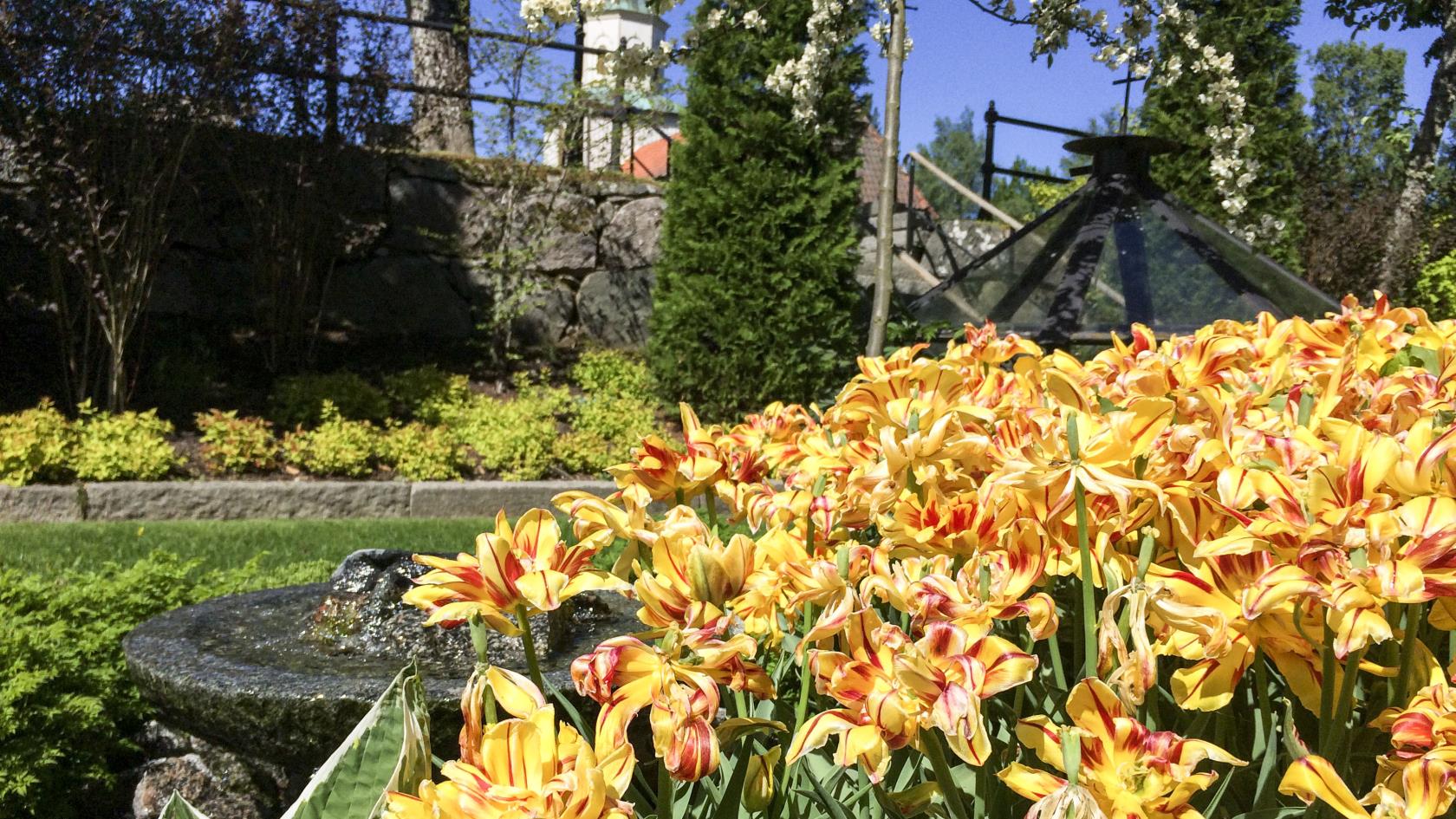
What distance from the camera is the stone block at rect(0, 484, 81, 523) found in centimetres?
543

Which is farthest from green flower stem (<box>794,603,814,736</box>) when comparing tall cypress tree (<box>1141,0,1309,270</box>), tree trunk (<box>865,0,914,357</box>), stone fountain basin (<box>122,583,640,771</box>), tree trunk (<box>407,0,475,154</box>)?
tall cypress tree (<box>1141,0,1309,270</box>)

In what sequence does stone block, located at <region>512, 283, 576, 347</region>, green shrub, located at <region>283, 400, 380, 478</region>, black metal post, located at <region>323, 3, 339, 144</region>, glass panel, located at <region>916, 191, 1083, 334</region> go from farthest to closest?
stone block, located at <region>512, 283, 576, 347</region>
black metal post, located at <region>323, 3, 339, 144</region>
green shrub, located at <region>283, 400, 380, 478</region>
glass panel, located at <region>916, 191, 1083, 334</region>

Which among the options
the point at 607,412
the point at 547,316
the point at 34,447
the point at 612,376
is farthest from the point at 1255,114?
the point at 34,447

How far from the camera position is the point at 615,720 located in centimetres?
82

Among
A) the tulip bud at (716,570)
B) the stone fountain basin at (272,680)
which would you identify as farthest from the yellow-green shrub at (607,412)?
the tulip bud at (716,570)

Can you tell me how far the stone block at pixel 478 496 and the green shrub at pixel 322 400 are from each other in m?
1.20

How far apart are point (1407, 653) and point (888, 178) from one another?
12.7ft

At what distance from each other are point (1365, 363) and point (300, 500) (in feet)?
17.9

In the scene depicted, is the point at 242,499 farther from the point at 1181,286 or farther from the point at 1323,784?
the point at 1323,784

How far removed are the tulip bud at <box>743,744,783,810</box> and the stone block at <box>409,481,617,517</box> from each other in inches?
203

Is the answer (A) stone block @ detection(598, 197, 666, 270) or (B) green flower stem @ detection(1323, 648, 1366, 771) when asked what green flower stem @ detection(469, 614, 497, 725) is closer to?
(B) green flower stem @ detection(1323, 648, 1366, 771)

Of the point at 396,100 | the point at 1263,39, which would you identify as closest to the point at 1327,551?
the point at 396,100

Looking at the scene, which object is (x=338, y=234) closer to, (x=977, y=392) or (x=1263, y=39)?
(x=977, y=392)

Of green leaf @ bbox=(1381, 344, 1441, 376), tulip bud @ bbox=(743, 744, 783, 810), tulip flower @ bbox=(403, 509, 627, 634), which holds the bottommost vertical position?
tulip bud @ bbox=(743, 744, 783, 810)
